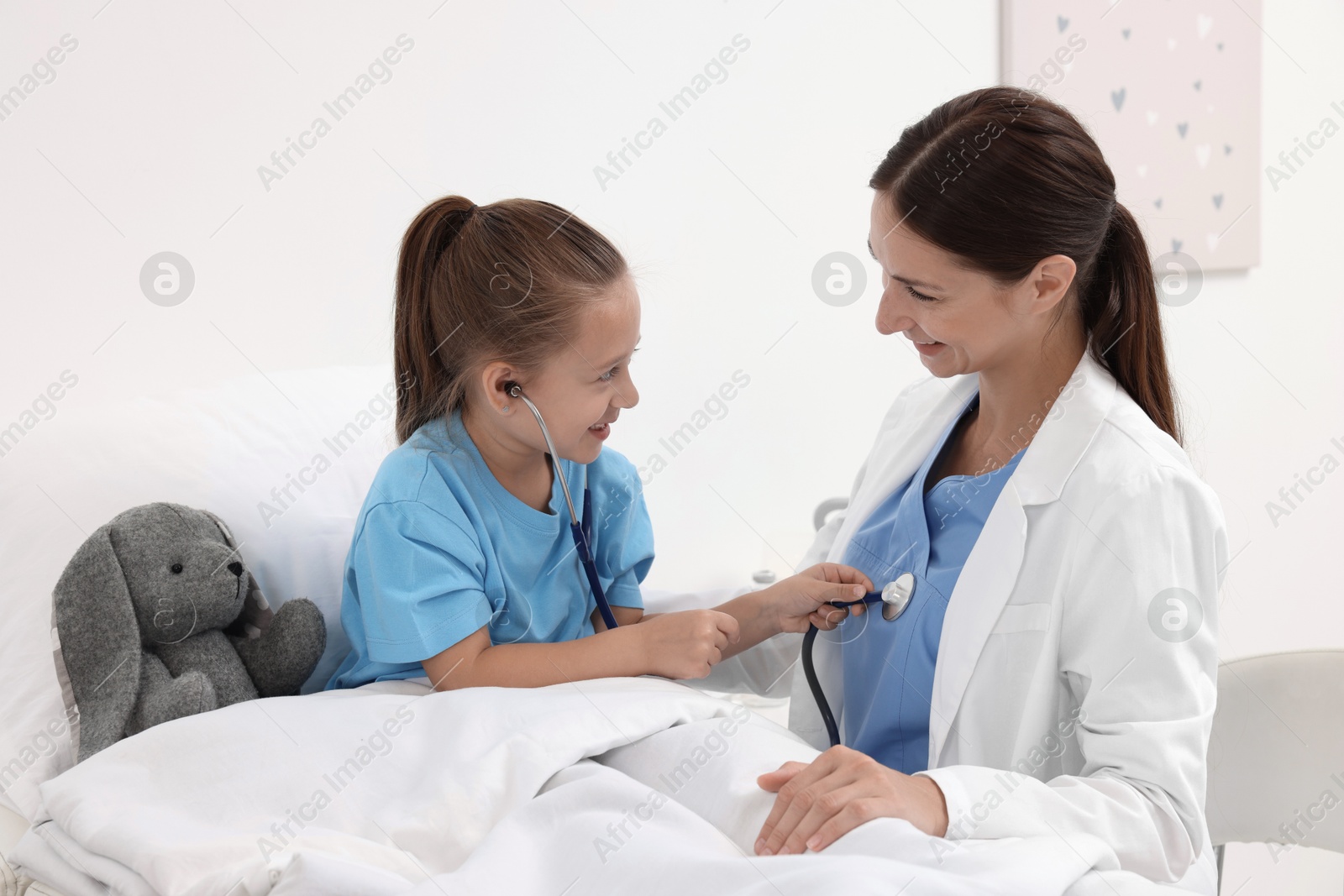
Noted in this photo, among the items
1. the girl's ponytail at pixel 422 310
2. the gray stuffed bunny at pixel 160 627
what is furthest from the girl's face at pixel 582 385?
the gray stuffed bunny at pixel 160 627

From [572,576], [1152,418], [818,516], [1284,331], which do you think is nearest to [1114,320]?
[1152,418]

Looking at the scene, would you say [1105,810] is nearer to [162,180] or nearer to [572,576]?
[572,576]

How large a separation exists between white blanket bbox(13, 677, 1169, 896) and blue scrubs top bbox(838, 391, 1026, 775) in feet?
0.76

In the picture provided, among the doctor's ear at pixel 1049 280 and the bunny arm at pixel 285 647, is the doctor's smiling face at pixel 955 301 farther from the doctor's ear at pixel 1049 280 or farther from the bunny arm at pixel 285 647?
the bunny arm at pixel 285 647

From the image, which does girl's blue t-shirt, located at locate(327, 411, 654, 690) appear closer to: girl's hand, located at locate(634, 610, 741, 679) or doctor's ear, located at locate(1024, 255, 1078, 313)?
girl's hand, located at locate(634, 610, 741, 679)

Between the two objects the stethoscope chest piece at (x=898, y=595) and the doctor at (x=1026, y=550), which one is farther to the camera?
the stethoscope chest piece at (x=898, y=595)

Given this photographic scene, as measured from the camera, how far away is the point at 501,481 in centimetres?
125

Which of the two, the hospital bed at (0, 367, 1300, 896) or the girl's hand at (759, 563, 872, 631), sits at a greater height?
the girl's hand at (759, 563, 872, 631)

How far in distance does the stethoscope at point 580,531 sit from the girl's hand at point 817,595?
213mm

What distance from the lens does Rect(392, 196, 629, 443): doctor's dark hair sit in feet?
3.82

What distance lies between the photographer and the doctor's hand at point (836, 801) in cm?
79

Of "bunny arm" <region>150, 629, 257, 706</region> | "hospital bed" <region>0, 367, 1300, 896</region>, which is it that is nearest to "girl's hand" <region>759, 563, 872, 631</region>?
"hospital bed" <region>0, 367, 1300, 896</region>

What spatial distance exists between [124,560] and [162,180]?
0.77 metres

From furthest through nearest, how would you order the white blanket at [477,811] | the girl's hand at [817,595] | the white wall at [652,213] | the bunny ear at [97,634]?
the white wall at [652,213] → the girl's hand at [817,595] → the bunny ear at [97,634] → the white blanket at [477,811]
